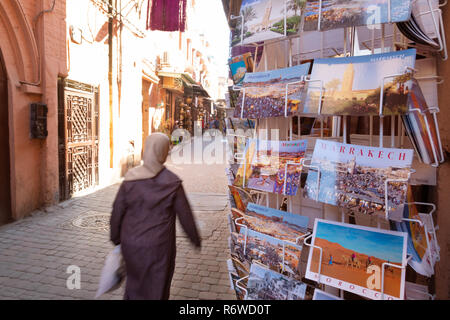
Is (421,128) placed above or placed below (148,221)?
above

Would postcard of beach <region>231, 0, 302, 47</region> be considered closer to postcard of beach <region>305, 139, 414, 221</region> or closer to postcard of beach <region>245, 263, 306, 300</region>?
postcard of beach <region>305, 139, 414, 221</region>

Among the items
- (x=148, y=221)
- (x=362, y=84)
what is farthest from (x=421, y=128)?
(x=148, y=221)

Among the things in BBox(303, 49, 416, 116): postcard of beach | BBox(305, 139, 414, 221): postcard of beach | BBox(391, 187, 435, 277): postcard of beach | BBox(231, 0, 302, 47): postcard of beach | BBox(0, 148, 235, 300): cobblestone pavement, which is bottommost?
BBox(0, 148, 235, 300): cobblestone pavement

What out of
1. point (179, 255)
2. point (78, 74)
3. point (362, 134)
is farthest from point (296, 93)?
point (78, 74)

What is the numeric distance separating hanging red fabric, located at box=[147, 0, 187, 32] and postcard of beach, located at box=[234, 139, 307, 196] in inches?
286

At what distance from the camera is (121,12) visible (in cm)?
899

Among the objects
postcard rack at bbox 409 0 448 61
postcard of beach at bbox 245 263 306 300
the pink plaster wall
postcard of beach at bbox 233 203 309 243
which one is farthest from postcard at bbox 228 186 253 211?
the pink plaster wall

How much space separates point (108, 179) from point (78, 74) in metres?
2.95

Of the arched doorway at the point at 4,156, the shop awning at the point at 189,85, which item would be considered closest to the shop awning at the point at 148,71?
the shop awning at the point at 189,85

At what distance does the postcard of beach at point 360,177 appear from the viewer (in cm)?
163

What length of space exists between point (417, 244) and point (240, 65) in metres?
1.98

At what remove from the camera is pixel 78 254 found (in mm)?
3943

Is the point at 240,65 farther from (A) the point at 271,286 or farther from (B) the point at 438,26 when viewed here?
(A) the point at 271,286

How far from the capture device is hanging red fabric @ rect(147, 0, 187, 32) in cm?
842
